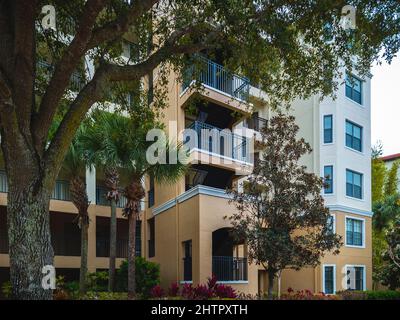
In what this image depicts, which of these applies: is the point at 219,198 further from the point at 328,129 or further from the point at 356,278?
the point at 356,278

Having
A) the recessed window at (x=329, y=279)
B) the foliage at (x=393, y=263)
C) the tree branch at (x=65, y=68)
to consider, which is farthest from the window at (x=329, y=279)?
the tree branch at (x=65, y=68)

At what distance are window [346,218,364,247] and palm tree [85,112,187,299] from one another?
42.8 feet

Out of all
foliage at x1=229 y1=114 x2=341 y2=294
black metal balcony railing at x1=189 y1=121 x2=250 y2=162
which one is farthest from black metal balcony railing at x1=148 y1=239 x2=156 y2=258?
foliage at x1=229 y1=114 x2=341 y2=294

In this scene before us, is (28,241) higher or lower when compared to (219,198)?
lower

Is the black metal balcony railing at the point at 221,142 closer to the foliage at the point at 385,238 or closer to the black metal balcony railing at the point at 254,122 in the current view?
the black metal balcony railing at the point at 254,122

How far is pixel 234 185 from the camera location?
21203mm

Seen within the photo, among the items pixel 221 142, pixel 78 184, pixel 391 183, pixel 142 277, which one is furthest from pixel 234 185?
pixel 391 183

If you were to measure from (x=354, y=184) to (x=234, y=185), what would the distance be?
1098cm

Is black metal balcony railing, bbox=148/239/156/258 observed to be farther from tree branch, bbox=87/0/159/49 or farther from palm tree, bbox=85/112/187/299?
tree branch, bbox=87/0/159/49

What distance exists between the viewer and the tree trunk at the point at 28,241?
8.59 m

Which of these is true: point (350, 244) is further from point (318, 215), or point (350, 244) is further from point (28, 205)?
point (28, 205)

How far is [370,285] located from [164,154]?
17.2 metres

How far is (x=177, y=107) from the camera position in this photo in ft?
75.7
